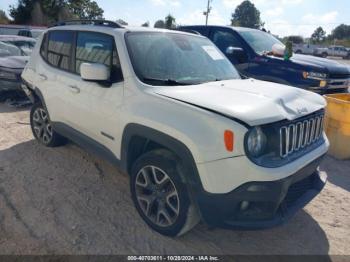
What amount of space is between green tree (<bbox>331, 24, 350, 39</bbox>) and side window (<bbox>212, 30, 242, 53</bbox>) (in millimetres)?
87461

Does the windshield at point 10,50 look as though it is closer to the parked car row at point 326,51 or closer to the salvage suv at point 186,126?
the salvage suv at point 186,126

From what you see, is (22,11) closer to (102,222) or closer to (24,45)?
(24,45)

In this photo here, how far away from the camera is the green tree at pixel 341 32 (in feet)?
273

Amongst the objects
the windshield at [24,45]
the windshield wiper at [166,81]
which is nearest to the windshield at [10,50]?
the windshield at [24,45]

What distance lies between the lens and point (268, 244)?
300cm

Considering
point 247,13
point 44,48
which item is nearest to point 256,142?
point 44,48

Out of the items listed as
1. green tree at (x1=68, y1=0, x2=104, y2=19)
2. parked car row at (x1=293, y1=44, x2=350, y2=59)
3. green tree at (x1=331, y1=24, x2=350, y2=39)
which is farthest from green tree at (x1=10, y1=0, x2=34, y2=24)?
green tree at (x1=331, y1=24, x2=350, y2=39)

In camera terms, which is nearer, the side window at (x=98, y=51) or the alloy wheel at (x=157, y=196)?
the alloy wheel at (x=157, y=196)

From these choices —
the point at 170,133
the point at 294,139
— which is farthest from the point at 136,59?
the point at 294,139

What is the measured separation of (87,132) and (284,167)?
2.27 m

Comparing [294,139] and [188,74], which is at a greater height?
[188,74]

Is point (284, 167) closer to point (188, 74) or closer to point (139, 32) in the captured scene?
point (188, 74)

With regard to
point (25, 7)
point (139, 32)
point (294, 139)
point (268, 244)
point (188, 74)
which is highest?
point (25, 7)

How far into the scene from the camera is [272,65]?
253 inches
